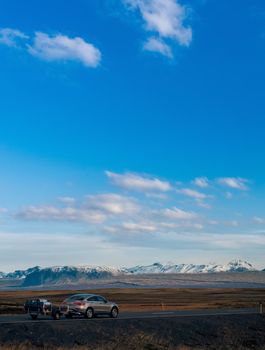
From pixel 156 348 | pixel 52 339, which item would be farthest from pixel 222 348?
pixel 52 339

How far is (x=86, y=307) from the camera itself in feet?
150

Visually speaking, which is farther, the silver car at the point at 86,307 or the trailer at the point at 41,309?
the silver car at the point at 86,307

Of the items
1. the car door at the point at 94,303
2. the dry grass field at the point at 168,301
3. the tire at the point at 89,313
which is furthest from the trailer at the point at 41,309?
the dry grass field at the point at 168,301

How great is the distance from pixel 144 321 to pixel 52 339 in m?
9.58

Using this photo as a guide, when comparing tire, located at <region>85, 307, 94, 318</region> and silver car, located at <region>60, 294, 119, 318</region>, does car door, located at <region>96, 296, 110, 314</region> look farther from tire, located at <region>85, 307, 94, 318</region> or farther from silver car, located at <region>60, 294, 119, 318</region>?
tire, located at <region>85, 307, 94, 318</region>

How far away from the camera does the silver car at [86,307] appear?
4525 cm

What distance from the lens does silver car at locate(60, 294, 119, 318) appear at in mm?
45250

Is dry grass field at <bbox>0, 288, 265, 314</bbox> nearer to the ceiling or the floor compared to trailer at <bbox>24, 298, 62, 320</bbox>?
nearer to the floor

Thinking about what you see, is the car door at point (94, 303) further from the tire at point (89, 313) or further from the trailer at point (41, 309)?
the trailer at point (41, 309)

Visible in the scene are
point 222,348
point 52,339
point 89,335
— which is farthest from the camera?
point 222,348

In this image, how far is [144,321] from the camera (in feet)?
133

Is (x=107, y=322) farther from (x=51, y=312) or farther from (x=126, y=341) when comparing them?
(x=51, y=312)

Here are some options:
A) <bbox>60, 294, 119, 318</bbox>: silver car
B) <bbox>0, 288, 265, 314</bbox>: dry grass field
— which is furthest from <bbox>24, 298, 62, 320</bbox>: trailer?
<bbox>0, 288, 265, 314</bbox>: dry grass field

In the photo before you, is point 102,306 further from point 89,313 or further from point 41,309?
point 41,309
